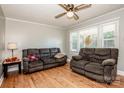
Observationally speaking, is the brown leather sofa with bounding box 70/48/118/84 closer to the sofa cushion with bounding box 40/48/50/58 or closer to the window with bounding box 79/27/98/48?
the window with bounding box 79/27/98/48

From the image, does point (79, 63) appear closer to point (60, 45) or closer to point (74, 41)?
point (74, 41)

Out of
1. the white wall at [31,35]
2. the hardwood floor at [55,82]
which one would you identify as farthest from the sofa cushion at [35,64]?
the white wall at [31,35]

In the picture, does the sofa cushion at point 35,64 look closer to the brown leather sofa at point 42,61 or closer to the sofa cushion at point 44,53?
the brown leather sofa at point 42,61

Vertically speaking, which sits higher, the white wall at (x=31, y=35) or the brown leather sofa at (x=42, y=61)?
the white wall at (x=31, y=35)

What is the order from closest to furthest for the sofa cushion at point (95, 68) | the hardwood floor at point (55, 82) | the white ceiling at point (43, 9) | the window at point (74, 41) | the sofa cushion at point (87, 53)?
1. the hardwood floor at point (55, 82)
2. the sofa cushion at point (95, 68)
3. the white ceiling at point (43, 9)
4. the sofa cushion at point (87, 53)
5. the window at point (74, 41)

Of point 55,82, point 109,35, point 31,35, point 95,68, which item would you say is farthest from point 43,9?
point 109,35

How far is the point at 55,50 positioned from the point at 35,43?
46.3 inches

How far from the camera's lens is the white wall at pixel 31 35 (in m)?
4.11

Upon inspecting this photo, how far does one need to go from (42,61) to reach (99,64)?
2.34m

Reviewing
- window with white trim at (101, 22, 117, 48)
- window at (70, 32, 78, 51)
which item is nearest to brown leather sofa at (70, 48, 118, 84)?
window with white trim at (101, 22, 117, 48)

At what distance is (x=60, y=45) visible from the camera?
6031 mm

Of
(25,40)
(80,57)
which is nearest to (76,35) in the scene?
(80,57)
